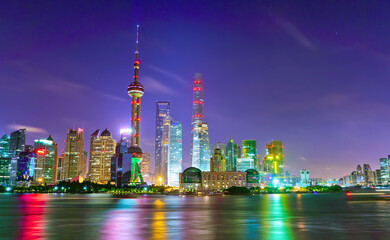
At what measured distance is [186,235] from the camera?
2144 centimetres

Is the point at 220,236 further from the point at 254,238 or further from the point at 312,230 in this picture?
the point at 312,230

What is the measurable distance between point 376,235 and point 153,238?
14.4m

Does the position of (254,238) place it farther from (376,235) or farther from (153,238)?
(376,235)

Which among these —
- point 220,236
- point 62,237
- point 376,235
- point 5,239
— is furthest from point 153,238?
point 376,235

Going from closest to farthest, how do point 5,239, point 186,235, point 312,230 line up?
1. point 5,239
2. point 186,235
3. point 312,230

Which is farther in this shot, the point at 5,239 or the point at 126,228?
the point at 126,228

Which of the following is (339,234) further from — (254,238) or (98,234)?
(98,234)

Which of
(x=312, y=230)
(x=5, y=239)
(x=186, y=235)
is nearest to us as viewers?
(x=5, y=239)

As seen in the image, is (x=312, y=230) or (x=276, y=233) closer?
(x=276, y=233)

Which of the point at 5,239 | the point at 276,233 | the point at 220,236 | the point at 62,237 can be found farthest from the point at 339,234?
the point at 5,239

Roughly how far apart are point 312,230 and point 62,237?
689 inches

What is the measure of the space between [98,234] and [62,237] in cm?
238

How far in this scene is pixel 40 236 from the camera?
21047 millimetres

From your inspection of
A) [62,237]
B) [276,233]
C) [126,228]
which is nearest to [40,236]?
[62,237]
